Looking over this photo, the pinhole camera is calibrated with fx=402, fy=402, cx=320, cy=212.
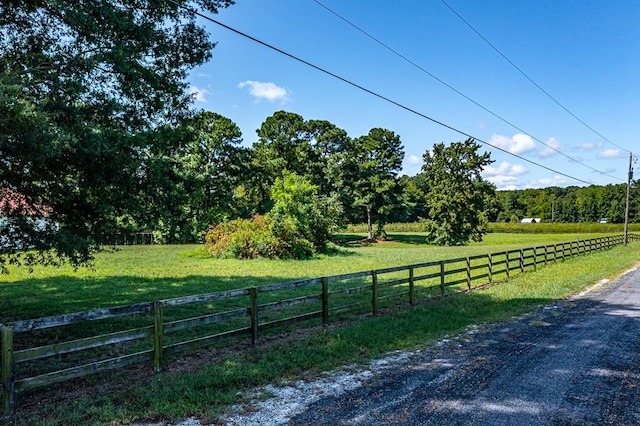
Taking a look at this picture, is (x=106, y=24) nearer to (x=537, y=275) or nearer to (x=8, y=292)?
(x=8, y=292)

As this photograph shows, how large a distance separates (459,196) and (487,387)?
41552 millimetres

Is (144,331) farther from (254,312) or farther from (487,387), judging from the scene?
(487,387)

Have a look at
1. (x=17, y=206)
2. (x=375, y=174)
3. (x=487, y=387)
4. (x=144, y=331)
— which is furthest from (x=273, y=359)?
(x=375, y=174)

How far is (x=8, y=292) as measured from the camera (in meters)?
12.1

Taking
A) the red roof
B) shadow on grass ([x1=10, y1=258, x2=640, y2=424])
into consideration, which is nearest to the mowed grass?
the red roof

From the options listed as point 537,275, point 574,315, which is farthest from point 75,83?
point 537,275

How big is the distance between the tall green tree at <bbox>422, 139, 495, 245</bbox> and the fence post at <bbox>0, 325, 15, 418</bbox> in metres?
43.7

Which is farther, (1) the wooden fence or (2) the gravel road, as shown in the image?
(1) the wooden fence

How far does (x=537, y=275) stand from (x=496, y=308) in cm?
717

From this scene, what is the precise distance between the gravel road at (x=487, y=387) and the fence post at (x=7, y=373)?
232cm

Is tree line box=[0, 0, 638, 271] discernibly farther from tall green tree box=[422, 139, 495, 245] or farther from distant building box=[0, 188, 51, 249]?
tall green tree box=[422, 139, 495, 245]

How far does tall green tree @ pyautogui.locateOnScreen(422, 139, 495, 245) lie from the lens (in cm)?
4450

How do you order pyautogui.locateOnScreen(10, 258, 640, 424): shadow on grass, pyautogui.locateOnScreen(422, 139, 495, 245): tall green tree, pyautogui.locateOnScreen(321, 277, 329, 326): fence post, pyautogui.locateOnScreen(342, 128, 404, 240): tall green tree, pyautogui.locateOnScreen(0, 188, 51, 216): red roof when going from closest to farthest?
1. pyautogui.locateOnScreen(10, 258, 640, 424): shadow on grass
2. pyautogui.locateOnScreen(0, 188, 51, 216): red roof
3. pyautogui.locateOnScreen(321, 277, 329, 326): fence post
4. pyautogui.locateOnScreen(422, 139, 495, 245): tall green tree
5. pyautogui.locateOnScreen(342, 128, 404, 240): tall green tree

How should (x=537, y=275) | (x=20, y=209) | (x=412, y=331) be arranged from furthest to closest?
(x=537, y=275) < (x=412, y=331) < (x=20, y=209)
